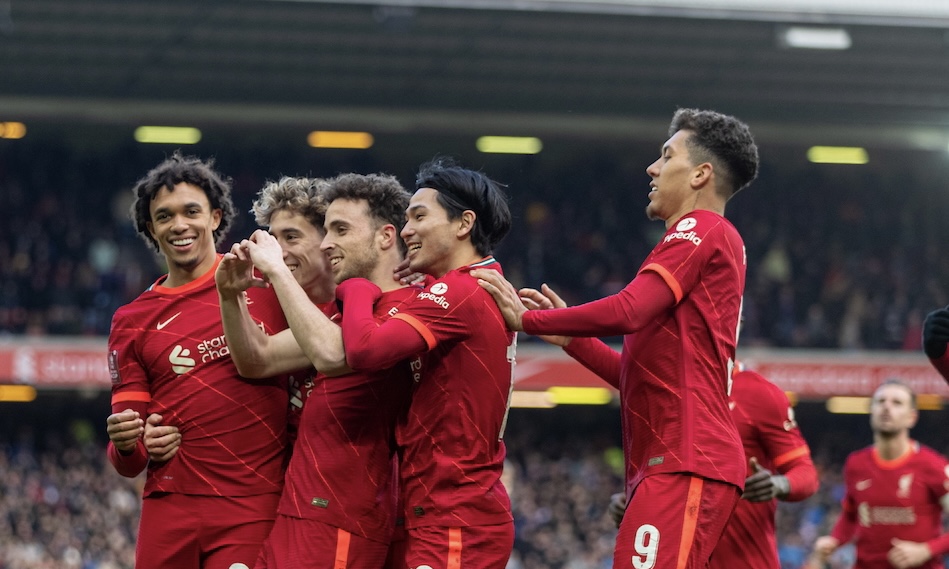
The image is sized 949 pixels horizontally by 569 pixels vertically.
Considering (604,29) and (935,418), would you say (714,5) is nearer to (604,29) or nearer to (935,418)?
(604,29)

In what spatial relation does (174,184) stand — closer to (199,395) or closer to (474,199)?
(199,395)

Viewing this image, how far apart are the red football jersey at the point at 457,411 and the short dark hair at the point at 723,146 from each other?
3.24ft

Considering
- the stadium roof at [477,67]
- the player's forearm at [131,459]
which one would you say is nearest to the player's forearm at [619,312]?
the player's forearm at [131,459]

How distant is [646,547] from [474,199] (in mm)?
1471

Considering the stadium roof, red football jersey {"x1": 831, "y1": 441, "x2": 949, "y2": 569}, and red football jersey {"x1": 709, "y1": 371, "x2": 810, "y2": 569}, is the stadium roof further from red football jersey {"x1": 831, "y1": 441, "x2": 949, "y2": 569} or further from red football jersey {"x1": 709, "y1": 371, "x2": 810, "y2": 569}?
red football jersey {"x1": 709, "y1": 371, "x2": 810, "y2": 569}

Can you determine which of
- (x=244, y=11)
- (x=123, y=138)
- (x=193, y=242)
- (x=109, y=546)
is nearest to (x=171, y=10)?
(x=244, y=11)

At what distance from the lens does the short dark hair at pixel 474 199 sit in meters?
4.96

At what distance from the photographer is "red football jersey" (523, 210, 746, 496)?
14.9 ft

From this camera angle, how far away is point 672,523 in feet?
14.6

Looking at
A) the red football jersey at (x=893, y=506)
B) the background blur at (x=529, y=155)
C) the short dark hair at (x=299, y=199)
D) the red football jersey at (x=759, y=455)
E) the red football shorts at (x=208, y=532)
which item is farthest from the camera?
the background blur at (x=529, y=155)

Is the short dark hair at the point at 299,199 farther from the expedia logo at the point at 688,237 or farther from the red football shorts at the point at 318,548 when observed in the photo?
the expedia logo at the point at 688,237

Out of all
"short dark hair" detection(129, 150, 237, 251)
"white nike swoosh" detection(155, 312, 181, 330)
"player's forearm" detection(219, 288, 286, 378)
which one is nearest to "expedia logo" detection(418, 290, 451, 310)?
"player's forearm" detection(219, 288, 286, 378)

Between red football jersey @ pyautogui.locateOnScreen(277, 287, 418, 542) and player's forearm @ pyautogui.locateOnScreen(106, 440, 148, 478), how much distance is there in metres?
0.66

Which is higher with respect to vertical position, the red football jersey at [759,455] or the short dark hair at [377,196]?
the short dark hair at [377,196]
